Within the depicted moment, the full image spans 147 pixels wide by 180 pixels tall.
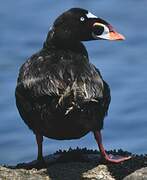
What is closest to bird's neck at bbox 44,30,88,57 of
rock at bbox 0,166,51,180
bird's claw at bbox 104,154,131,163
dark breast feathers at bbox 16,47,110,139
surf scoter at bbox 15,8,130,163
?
surf scoter at bbox 15,8,130,163

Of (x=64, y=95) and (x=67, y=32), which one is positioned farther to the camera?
(x=67, y=32)

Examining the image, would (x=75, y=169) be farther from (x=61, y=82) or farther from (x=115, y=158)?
(x=61, y=82)

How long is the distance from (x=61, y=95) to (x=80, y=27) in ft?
6.01

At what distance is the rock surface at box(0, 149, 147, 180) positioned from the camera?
26.5 ft

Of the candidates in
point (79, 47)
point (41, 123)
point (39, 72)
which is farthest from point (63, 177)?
point (79, 47)

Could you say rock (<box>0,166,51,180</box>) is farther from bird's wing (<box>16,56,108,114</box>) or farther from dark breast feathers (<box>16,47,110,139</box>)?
bird's wing (<box>16,56,108,114</box>)

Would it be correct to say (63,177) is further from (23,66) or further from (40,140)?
(23,66)

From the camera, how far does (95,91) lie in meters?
8.41

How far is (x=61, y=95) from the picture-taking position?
8.20m

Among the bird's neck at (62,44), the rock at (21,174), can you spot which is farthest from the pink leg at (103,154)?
the bird's neck at (62,44)

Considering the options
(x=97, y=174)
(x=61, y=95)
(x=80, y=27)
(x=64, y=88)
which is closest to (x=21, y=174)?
(x=97, y=174)

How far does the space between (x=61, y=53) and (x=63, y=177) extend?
1877mm

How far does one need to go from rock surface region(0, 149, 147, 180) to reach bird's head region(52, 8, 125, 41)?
1.59m

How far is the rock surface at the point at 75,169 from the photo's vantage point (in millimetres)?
8078
